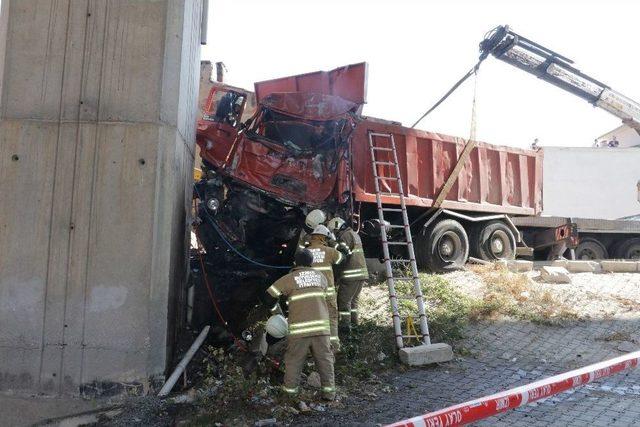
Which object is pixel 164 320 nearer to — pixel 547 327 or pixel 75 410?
pixel 75 410

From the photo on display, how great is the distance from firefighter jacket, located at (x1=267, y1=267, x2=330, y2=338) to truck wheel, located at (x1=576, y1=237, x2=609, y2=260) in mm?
10495

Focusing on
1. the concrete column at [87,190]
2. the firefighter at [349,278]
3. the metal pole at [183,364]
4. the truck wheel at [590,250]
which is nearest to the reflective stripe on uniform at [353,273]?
the firefighter at [349,278]

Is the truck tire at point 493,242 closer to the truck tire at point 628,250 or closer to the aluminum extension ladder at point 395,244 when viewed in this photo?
the aluminum extension ladder at point 395,244

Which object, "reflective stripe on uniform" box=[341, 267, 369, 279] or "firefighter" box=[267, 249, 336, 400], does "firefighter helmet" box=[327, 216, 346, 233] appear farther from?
"firefighter" box=[267, 249, 336, 400]

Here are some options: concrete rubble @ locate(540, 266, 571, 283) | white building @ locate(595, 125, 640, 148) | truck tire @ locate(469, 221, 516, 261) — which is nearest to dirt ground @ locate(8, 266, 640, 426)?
concrete rubble @ locate(540, 266, 571, 283)

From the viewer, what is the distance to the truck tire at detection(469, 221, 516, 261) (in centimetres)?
992

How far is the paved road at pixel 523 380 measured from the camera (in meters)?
4.48

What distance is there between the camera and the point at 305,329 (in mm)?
4879

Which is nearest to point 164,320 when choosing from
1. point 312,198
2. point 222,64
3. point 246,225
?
point 246,225

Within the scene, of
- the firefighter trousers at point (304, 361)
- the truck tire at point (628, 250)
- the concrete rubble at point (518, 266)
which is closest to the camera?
the firefighter trousers at point (304, 361)

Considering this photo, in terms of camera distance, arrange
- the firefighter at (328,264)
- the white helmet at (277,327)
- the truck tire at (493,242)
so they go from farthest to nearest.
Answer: the truck tire at (493,242) → the firefighter at (328,264) → the white helmet at (277,327)

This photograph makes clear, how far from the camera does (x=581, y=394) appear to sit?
16.6 ft

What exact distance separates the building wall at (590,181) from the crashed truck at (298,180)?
77.2 feet

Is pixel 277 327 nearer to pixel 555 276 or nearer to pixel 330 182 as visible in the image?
pixel 330 182
